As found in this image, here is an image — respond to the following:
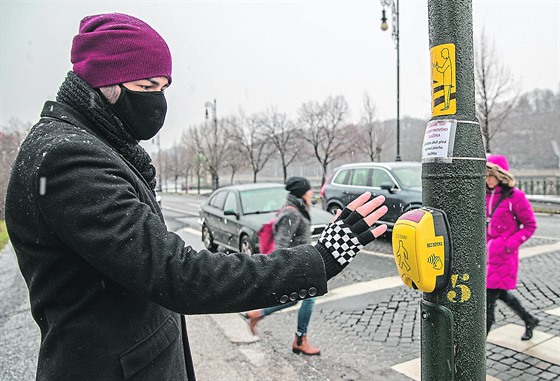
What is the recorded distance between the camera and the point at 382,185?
394 inches

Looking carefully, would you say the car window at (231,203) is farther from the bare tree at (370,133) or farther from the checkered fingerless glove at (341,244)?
the bare tree at (370,133)

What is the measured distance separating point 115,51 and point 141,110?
0.67 feet

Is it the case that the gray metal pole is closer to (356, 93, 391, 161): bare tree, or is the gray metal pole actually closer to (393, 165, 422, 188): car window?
(393, 165, 422, 188): car window

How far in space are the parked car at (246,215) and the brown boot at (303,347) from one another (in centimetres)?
359

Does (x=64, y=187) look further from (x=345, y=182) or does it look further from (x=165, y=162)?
(x=165, y=162)

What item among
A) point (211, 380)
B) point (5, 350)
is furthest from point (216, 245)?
point (211, 380)

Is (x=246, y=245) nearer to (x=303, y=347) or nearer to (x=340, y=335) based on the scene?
(x=340, y=335)

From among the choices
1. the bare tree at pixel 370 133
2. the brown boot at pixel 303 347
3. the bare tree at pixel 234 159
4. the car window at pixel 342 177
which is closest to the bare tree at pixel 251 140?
the bare tree at pixel 234 159

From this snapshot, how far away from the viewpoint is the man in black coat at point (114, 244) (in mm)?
1244

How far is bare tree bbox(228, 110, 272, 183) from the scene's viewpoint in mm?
39906

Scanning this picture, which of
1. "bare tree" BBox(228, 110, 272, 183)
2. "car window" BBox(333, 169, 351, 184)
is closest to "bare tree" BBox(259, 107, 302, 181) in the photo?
"bare tree" BBox(228, 110, 272, 183)

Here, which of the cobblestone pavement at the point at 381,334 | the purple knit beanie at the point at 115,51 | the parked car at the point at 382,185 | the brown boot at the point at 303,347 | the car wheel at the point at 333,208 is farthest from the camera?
the car wheel at the point at 333,208

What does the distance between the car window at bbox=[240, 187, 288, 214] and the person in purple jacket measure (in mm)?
5148

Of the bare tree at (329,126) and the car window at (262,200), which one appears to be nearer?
the car window at (262,200)
